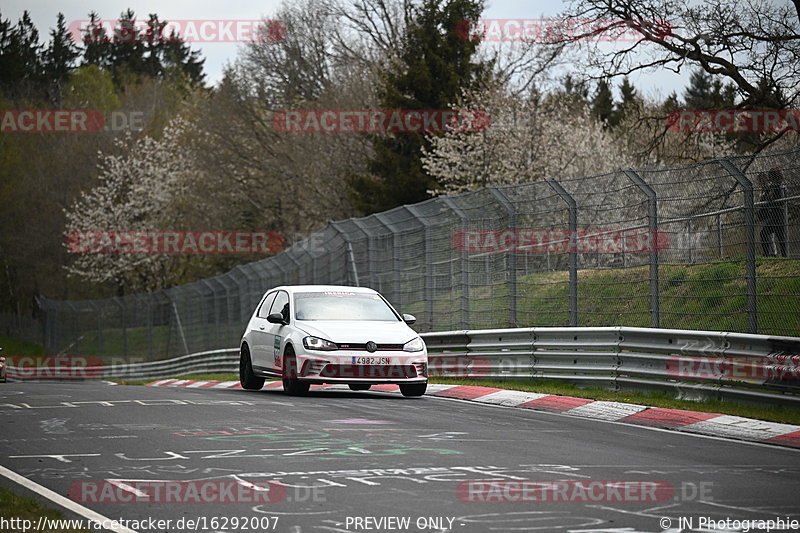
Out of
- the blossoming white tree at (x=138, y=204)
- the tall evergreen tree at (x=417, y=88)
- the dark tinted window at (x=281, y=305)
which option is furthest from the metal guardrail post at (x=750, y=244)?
the blossoming white tree at (x=138, y=204)

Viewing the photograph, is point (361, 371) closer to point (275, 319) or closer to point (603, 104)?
point (275, 319)

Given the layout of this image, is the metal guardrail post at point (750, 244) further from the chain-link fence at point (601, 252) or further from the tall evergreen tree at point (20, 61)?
the tall evergreen tree at point (20, 61)

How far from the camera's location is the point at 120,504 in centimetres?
718

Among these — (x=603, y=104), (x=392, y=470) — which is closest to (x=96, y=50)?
(x=603, y=104)

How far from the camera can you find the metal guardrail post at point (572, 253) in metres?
16.4

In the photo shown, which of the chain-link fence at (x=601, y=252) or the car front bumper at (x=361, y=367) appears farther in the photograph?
the car front bumper at (x=361, y=367)

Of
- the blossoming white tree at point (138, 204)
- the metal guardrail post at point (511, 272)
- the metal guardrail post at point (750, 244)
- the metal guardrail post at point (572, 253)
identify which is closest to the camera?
the metal guardrail post at point (750, 244)

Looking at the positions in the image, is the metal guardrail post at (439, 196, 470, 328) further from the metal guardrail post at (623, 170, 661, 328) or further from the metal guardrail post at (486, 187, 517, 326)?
the metal guardrail post at (623, 170, 661, 328)

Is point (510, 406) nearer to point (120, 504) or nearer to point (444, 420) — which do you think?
point (444, 420)

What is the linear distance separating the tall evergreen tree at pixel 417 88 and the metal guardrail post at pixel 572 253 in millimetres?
29957

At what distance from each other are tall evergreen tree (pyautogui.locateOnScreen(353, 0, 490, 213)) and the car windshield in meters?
29.3

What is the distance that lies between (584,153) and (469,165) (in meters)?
4.25

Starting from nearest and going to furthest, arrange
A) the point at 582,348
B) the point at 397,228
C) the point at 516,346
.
→ the point at 582,348, the point at 516,346, the point at 397,228

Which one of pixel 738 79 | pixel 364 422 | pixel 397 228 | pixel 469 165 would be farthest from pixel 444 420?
pixel 469 165
